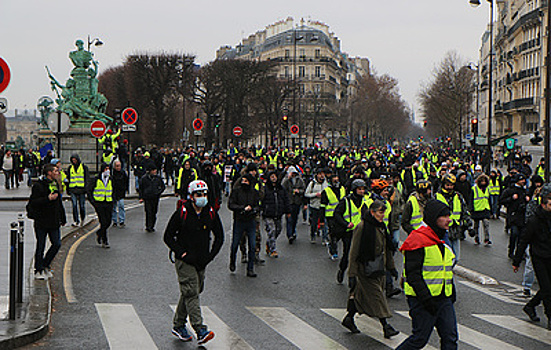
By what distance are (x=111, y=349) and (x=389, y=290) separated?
14.7 feet

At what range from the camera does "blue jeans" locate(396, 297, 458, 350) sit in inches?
261

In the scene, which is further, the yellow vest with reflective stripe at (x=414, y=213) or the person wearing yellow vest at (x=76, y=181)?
the person wearing yellow vest at (x=76, y=181)

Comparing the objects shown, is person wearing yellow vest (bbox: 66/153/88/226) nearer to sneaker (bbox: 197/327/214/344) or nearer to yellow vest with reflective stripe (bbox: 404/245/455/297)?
sneaker (bbox: 197/327/214/344)

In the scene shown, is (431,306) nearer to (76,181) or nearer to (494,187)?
(76,181)

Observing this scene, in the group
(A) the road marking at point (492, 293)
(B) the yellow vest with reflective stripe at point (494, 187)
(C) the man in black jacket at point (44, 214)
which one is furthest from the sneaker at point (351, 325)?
(B) the yellow vest with reflective stripe at point (494, 187)

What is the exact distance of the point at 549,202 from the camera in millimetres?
9383

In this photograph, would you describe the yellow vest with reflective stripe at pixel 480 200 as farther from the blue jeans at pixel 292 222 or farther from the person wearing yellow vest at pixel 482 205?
the blue jeans at pixel 292 222

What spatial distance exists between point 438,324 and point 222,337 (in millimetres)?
2619

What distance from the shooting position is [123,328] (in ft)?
28.2

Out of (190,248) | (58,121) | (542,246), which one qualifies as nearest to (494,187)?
(58,121)

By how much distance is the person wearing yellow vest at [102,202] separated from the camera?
14836 mm

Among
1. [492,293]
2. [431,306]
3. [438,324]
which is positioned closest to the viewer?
[431,306]

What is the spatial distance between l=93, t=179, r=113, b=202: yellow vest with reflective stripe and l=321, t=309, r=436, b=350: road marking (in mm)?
6702

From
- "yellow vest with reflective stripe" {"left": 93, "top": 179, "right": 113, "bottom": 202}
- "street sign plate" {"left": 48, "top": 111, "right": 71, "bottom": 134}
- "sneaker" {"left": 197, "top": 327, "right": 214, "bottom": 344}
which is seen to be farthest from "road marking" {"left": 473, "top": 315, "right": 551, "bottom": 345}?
"street sign plate" {"left": 48, "top": 111, "right": 71, "bottom": 134}
